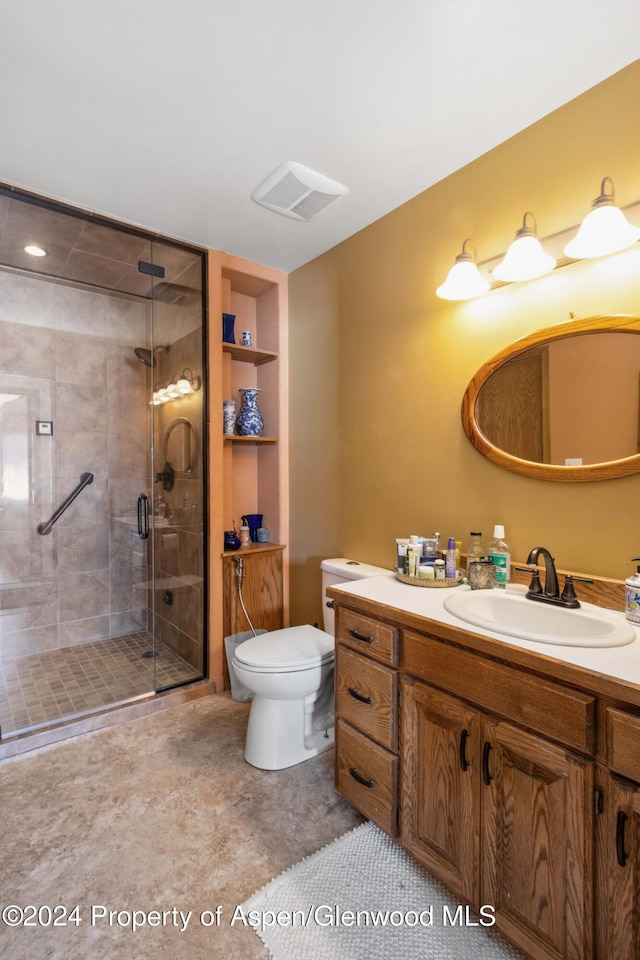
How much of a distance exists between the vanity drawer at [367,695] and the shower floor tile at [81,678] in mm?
1314

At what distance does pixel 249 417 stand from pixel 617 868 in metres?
2.42

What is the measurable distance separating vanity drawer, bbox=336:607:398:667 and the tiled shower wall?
2001 mm

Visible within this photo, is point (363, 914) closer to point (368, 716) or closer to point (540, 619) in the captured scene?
point (368, 716)

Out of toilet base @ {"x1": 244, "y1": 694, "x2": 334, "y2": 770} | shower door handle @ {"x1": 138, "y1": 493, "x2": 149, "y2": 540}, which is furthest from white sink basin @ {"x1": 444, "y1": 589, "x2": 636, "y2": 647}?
shower door handle @ {"x1": 138, "y1": 493, "x2": 149, "y2": 540}

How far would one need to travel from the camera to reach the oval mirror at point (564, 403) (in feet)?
4.55

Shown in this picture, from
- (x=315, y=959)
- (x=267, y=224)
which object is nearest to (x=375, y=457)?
(x=267, y=224)

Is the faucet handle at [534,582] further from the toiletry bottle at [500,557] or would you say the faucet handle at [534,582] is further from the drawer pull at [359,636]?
the drawer pull at [359,636]

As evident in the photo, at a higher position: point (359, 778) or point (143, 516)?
point (143, 516)

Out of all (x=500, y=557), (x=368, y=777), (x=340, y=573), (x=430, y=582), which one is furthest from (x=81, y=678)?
(x=500, y=557)

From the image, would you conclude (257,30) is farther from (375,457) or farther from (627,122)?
(375,457)

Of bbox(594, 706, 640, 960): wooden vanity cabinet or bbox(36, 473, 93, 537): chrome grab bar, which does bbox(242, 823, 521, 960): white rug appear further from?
bbox(36, 473, 93, 537): chrome grab bar

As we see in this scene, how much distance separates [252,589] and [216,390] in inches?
46.5

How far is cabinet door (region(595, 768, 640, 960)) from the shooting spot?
2.96 feet

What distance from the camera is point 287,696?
1.85 metres
